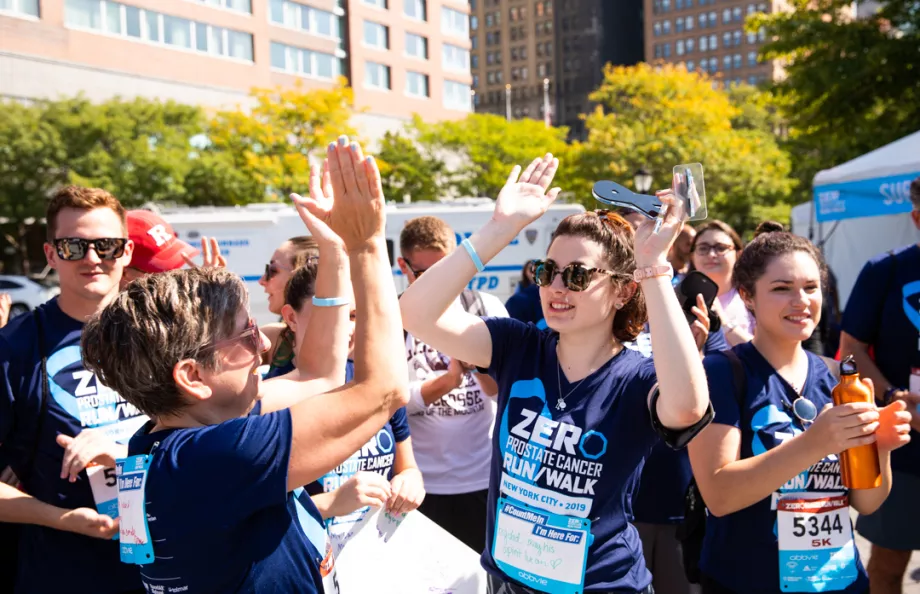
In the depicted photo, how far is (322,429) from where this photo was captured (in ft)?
5.27

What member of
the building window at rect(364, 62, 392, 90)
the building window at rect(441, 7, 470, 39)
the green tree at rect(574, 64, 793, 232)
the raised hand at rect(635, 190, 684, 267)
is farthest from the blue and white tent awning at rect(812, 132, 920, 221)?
the building window at rect(441, 7, 470, 39)

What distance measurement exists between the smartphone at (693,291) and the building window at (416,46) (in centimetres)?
5418

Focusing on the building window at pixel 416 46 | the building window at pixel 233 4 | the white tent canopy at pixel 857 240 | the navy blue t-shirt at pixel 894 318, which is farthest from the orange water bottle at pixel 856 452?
the building window at pixel 416 46

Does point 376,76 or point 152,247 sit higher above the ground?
point 376,76

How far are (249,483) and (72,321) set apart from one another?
1.40m

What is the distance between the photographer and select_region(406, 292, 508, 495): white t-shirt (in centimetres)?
387

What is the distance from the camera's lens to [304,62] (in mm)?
47812

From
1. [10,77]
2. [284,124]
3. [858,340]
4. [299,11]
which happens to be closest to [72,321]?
[858,340]

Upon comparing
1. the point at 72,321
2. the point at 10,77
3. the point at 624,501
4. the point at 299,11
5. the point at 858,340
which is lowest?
the point at 624,501

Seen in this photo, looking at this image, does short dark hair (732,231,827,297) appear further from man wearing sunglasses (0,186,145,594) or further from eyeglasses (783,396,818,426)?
man wearing sunglasses (0,186,145,594)

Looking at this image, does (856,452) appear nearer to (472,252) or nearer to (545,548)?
(545,548)

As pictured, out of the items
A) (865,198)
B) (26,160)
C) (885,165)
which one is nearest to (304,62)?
(26,160)

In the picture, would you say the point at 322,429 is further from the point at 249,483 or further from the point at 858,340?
the point at 858,340

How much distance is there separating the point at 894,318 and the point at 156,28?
4282 centimetres
